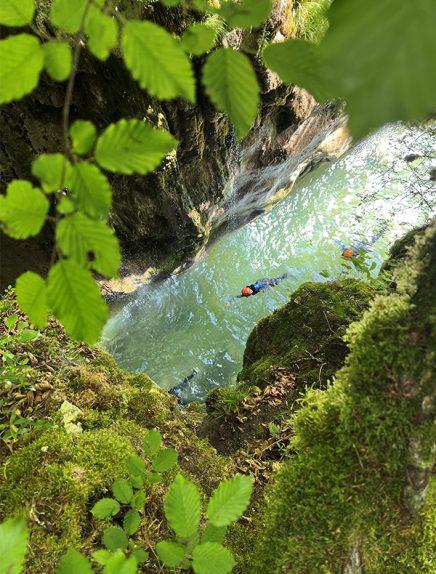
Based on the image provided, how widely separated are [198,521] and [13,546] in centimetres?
64

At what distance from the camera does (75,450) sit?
2158 millimetres

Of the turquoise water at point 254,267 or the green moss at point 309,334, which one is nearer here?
the green moss at point 309,334

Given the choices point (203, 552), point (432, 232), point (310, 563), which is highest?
point (432, 232)

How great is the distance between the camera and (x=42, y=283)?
2.37ft

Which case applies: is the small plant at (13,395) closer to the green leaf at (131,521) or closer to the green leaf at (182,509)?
the green leaf at (131,521)

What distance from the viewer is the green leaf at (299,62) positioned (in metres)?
0.67

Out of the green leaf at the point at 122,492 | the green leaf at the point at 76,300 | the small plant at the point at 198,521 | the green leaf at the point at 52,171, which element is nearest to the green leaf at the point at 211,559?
the small plant at the point at 198,521

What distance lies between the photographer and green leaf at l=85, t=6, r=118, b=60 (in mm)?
666

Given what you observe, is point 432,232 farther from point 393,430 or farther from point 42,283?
point 42,283

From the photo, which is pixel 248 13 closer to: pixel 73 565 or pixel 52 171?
pixel 52 171

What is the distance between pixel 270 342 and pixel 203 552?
298cm

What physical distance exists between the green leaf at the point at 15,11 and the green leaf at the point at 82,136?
0.73ft

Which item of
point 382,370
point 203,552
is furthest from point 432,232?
point 203,552

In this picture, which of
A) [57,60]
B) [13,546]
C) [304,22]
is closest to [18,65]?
[57,60]
